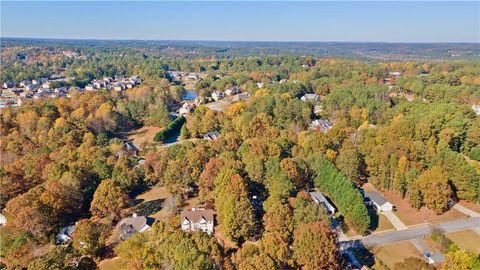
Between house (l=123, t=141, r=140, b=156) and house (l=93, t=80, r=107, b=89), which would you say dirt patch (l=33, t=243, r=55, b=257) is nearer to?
house (l=123, t=141, r=140, b=156)

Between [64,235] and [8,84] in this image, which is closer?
[64,235]

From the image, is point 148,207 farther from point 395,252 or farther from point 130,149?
point 395,252

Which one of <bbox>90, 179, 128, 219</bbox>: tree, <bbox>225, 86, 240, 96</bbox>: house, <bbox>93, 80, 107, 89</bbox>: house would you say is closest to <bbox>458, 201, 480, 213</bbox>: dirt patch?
<bbox>90, 179, 128, 219</bbox>: tree

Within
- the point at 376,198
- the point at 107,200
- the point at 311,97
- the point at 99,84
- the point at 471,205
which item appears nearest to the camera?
the point at 107,200

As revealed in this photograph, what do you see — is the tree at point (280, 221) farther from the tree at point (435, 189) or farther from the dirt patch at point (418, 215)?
the tree at point (435, 189)

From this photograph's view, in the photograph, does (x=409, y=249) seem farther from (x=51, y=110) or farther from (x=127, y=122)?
(x=51, y=110)

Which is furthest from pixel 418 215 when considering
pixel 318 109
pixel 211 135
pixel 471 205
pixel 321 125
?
pixel 318 109
